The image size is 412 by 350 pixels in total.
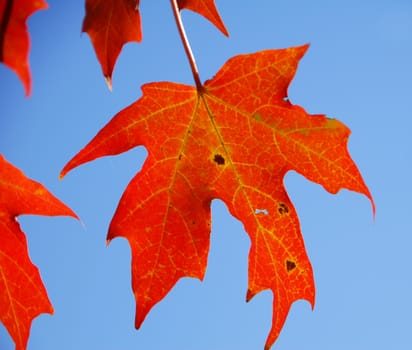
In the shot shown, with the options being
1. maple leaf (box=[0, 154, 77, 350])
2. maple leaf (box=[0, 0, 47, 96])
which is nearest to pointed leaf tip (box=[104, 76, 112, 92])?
maple leaf (box=[0, 154, 77, 350])

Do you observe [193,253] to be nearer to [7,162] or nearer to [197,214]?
[197,214]

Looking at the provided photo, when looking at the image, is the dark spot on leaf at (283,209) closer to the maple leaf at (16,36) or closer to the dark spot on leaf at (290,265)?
the dark spot on leaf at (290,265)

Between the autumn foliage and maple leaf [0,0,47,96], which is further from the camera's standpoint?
the autumn foliage

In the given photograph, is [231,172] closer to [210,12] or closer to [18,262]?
[210,12]

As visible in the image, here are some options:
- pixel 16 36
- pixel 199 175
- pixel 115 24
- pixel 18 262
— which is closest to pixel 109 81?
pixel 115 24

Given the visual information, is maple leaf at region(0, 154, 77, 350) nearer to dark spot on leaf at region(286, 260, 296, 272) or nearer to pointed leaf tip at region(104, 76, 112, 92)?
pointed leaf tip at region(104, 76, 112, 92)

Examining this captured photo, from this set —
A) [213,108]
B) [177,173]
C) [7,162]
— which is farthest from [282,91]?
[7,162]
